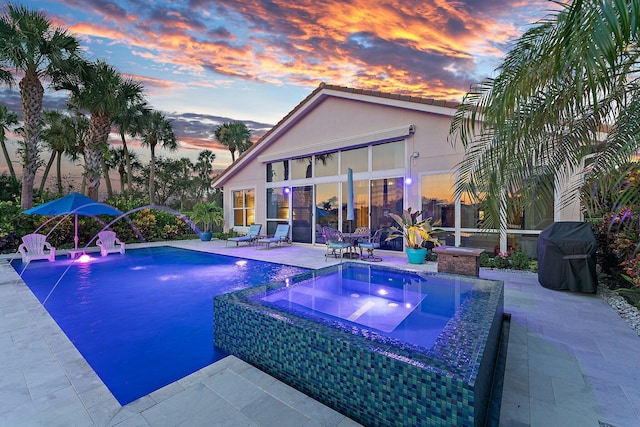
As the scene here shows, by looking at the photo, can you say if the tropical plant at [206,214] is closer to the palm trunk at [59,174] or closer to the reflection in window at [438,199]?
the reflection in window at [438,199]

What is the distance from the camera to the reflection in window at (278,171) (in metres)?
14.9

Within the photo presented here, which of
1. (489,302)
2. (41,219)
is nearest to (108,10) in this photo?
(41,219)

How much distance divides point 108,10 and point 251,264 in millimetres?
11548

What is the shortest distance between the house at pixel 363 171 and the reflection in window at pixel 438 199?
0.11ft

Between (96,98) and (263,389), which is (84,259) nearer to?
(96,98)

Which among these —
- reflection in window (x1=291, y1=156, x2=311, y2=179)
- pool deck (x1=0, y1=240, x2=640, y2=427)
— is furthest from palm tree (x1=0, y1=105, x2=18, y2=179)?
pool deck (x1=0, y1=240, x2=640, y2=427)

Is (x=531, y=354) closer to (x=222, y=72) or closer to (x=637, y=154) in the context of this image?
(x=637, y=154)

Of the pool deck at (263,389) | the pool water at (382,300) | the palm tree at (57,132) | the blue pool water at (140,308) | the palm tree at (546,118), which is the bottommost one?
the blue pool water at (140,308)

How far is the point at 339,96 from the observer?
12414mm

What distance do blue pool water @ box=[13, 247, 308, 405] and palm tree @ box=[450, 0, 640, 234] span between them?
457 centimetres

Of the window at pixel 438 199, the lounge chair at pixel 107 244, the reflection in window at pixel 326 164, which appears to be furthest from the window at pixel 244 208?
the window at pixel 438 199

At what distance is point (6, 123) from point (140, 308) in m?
30.0

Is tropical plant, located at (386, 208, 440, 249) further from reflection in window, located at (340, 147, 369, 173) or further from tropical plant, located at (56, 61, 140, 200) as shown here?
tropical plant, located at (56, 61, 140, 200)

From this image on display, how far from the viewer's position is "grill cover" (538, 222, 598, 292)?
5.79 metres
